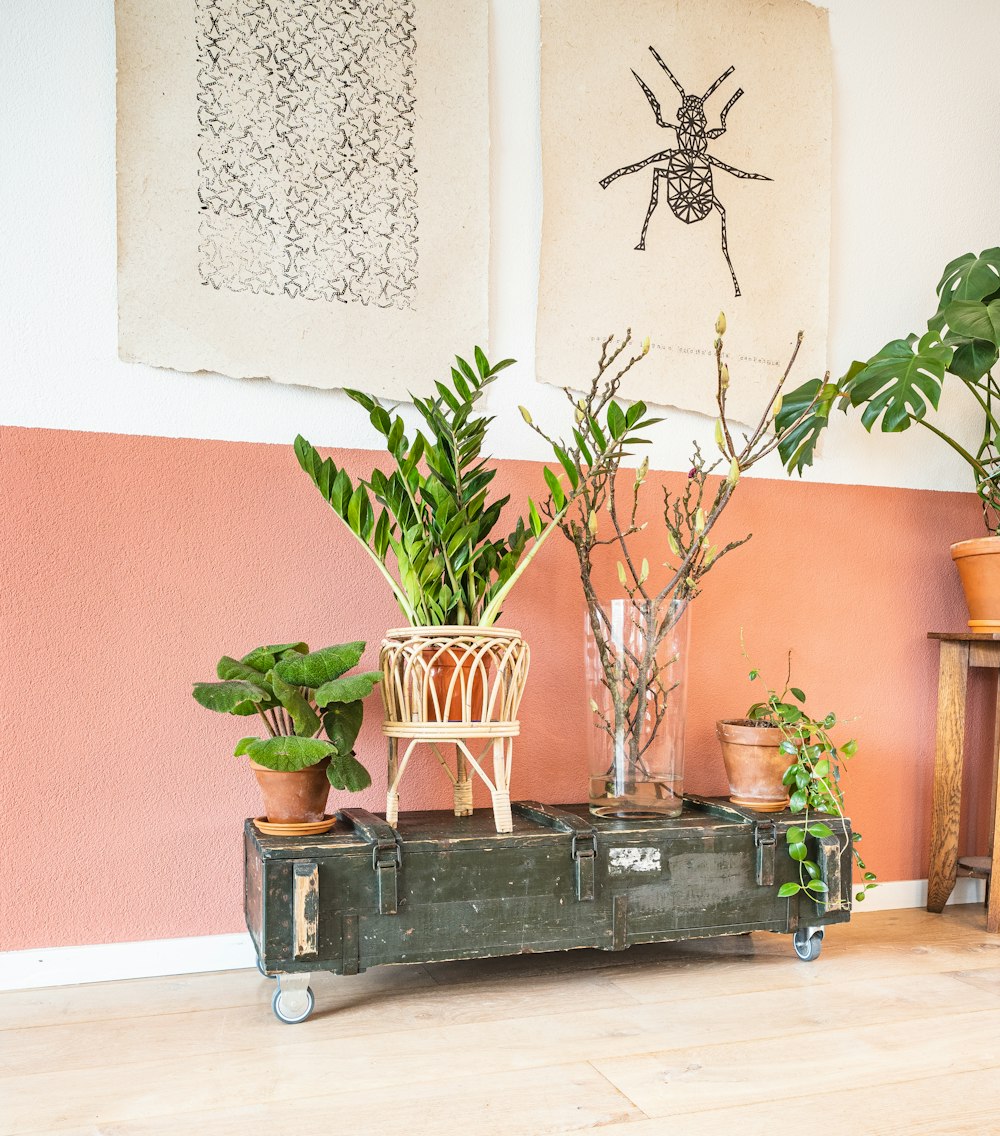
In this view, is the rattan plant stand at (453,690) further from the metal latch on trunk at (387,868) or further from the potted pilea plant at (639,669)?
the potted pilea plant at (639,669)

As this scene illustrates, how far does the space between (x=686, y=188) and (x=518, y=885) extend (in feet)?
5.56

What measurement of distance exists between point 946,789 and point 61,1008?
2.07 meters

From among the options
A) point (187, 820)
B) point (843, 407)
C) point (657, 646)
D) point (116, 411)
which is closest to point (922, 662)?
point (843, 407)

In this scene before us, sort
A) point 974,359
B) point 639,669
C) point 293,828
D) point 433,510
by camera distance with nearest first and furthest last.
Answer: point 293,828 < point 433,510 < point 639,669 < point 974,359

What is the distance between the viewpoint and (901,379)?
214 cm

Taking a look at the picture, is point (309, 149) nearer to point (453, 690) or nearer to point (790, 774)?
point (453, 690)

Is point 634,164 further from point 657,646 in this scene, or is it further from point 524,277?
point 657,646

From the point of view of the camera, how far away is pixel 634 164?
2.36 metres

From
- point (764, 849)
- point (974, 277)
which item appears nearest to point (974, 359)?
point (974, 277)

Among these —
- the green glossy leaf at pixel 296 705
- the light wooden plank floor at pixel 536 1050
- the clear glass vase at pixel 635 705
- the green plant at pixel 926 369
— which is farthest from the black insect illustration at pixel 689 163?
the light wooden plank floor at pixel 536 1050

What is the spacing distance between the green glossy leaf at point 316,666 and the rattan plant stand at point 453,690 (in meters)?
0.09

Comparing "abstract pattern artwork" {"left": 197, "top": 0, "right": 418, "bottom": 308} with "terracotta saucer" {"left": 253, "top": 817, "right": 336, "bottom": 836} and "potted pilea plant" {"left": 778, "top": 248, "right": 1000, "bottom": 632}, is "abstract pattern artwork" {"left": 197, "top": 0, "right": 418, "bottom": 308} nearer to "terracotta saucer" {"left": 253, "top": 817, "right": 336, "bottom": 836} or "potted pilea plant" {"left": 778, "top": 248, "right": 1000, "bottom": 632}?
"potted pilea plant" {"left": 778, "top": 248, "right": 1000, "bottom": 632}

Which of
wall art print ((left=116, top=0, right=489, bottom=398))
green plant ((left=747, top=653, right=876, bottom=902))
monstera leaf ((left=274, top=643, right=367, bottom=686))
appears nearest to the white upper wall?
wall art print ((left=116, top=0, right=489, bottom=398))

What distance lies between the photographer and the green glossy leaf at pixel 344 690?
5.51 feet
